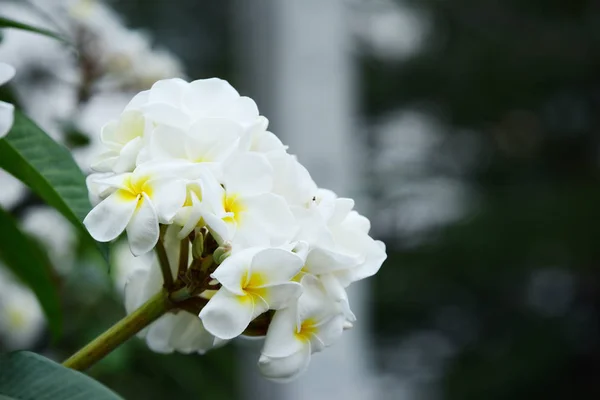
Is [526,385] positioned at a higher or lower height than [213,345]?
lower

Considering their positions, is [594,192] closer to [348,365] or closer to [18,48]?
[348,365]

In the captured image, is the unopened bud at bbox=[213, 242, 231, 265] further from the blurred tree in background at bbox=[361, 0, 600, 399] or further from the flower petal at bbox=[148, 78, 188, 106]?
the blurred tree in background at bbox=[361, 0, 600, 399]

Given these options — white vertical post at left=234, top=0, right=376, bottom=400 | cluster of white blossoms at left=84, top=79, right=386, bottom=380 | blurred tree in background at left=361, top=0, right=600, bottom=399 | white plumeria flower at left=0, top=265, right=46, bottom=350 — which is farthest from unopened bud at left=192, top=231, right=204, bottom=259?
blurred tree in background at left=361, top=0, right=600, bottom=399

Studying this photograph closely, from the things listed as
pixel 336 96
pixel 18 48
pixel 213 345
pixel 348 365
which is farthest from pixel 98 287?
pixel 336 96

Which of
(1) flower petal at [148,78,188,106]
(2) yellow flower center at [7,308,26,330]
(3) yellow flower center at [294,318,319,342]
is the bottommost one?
(2) yellow flower center at [7,308,26,330]

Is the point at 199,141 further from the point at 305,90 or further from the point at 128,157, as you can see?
the point at 305,90

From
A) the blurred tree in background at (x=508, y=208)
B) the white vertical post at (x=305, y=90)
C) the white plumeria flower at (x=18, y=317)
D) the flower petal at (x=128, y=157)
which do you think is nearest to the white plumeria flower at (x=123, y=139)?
the flower petal at (x=128, y=157)
